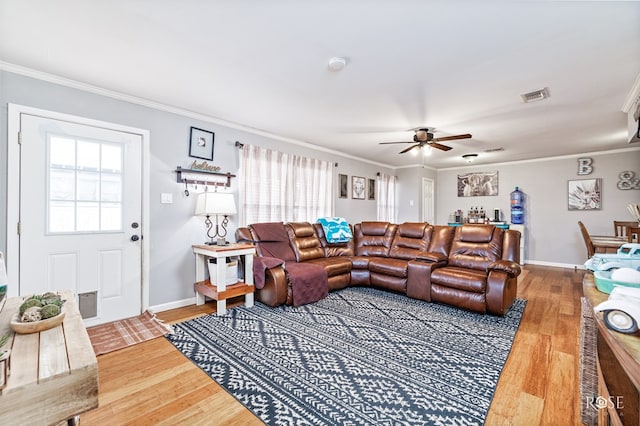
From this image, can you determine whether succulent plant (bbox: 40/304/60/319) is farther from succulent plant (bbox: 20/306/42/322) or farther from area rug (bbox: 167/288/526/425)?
area rug (bbox: 167/288/526/425)

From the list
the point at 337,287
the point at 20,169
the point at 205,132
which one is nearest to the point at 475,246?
the point at 337,287

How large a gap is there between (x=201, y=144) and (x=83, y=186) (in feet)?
4.35

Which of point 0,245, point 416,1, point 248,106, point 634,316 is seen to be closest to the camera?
point 634,316

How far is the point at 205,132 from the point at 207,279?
1890 mm

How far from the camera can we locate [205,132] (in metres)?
3.72

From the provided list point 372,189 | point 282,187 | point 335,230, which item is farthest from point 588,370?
point 372,189

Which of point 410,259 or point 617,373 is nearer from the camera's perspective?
point 617,373

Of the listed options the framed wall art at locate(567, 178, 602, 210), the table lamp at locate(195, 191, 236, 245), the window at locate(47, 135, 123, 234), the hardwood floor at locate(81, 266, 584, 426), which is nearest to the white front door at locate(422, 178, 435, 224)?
the framed wall art at locate(567, 178, 602, 210)

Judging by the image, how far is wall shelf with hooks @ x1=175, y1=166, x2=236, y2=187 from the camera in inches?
137

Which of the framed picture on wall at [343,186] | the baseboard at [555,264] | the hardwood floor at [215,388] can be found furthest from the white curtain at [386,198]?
the hardwood floor at [215,388]

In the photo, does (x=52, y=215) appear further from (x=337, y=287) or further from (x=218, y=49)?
(x=337, y=287)

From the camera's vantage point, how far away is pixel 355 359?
223 cm

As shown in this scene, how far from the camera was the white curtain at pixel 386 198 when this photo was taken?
6.91 m

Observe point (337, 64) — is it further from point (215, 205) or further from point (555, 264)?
point (555, 264)
